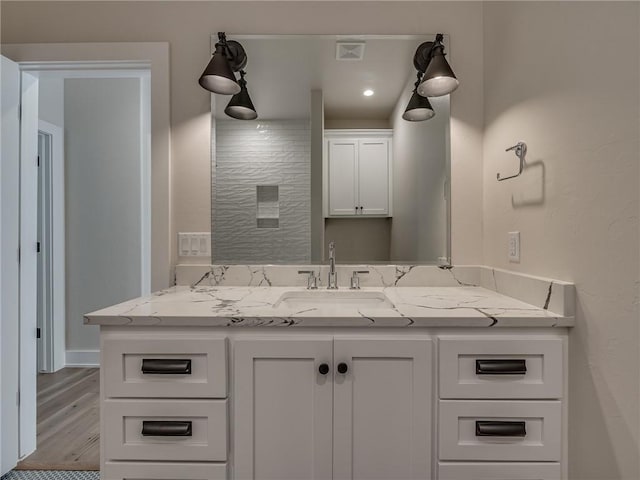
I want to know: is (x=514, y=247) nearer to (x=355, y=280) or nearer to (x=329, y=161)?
(x=355, y=280)

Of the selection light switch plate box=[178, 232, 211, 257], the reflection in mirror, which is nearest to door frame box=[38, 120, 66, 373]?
light switch plate box=[178, 232, 211, 257]

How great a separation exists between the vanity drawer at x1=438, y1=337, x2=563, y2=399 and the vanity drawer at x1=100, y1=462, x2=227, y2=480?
2.63ft

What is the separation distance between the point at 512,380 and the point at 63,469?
6.83 ft

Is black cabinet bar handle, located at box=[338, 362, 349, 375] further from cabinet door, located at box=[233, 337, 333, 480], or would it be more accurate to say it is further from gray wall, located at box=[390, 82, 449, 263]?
gray wall, located at box=[390, 82, 449, 263]

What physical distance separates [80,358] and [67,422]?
3.51ft

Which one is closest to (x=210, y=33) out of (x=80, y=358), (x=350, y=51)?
(x=350, y=51)

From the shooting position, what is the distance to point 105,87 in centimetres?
314

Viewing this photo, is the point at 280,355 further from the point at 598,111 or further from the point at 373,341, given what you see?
the point at 598,111

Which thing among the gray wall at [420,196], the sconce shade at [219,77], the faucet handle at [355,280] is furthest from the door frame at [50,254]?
the gray wall at [420,196]

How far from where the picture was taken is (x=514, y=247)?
1484mm

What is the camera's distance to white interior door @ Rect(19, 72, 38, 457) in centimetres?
185

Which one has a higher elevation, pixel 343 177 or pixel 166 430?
pixel 343 177

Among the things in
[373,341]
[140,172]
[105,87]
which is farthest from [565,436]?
[105,87]

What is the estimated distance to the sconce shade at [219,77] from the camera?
1534mm
